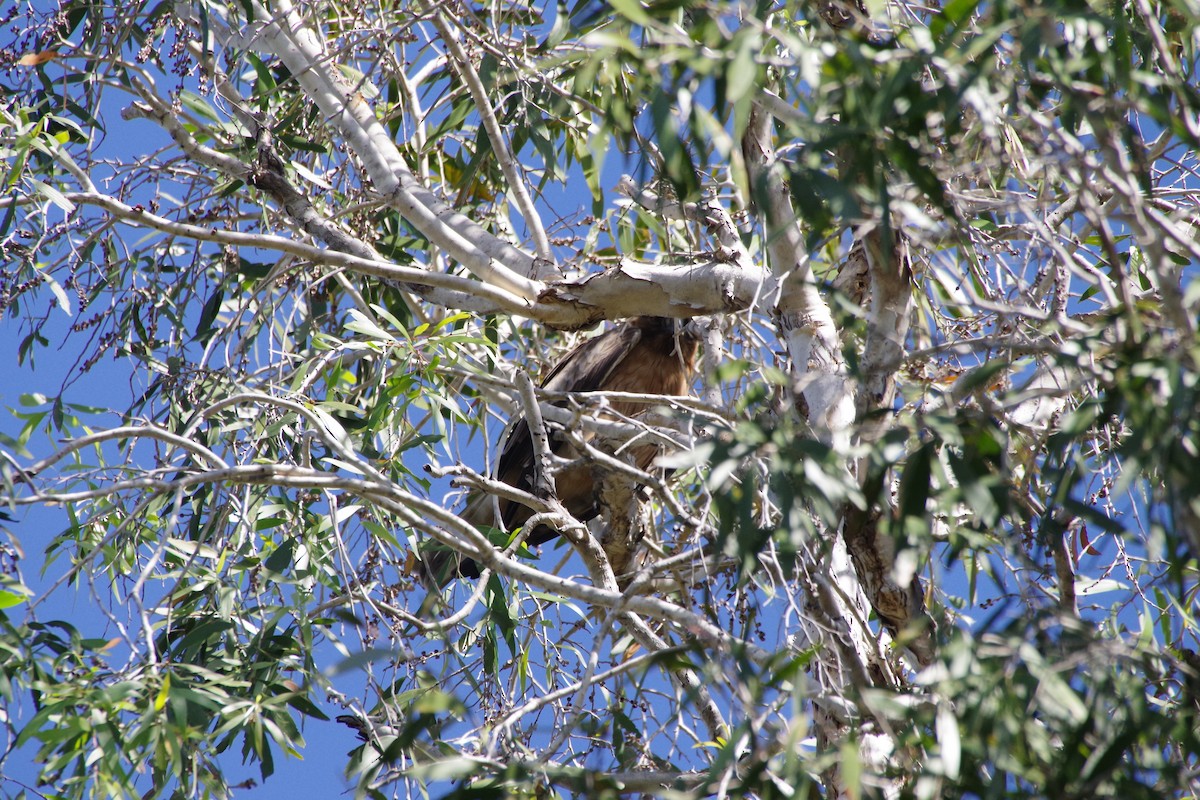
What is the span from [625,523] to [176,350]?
1521 mm

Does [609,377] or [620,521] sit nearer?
[620,521]

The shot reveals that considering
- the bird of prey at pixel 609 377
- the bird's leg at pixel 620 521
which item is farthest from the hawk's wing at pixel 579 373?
the bird's leg at pixel 620 521

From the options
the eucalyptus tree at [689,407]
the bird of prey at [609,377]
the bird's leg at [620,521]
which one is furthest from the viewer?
the bird of prey at [609,377]

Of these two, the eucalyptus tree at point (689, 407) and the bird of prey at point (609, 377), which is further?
the bird of prey at point (609, 377)

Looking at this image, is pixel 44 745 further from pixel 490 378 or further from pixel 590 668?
pixel 490 378

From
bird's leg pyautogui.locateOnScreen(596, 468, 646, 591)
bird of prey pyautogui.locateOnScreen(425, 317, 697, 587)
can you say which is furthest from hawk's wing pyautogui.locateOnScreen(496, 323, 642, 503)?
bird's leg pyautogui.locateOnScreen(596, 468, 646, 591)

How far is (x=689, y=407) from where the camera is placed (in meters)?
2.37

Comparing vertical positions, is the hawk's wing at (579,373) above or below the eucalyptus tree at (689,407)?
above

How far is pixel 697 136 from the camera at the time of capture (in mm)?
1466

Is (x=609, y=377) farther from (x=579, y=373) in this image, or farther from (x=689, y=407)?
(x=689, y=407)

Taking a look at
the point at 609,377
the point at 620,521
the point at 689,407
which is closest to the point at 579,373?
the point at 609,377

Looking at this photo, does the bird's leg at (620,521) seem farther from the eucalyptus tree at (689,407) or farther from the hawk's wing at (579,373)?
the hawk's wing at (579,373)

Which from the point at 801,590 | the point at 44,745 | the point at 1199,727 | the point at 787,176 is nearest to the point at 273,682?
the point at 44,745

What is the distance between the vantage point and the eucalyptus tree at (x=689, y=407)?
1.38m
